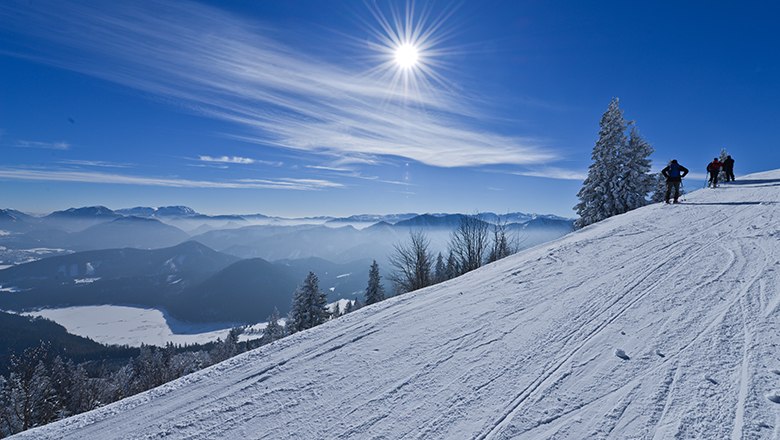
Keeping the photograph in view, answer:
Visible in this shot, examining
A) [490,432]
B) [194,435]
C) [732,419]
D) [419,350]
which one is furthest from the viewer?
[419,350]

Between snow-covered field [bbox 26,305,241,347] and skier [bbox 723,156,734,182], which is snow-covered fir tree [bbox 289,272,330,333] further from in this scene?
snow-covered field [bbox 26,305,241,347]

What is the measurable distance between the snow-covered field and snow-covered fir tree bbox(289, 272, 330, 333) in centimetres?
13270

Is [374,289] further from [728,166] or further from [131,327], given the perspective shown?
[131,327]

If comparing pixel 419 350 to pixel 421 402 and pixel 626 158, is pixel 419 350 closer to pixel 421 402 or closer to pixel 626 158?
pixel 421 402

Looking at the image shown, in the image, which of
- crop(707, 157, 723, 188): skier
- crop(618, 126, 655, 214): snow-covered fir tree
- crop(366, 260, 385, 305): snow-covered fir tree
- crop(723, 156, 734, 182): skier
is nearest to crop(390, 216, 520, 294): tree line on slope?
crop(618, 126, 655, 214): snow-covered fir tree

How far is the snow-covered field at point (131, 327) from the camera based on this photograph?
14350cm

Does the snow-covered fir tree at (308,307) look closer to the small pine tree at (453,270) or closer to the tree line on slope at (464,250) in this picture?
the tree line on slope at (464,250)

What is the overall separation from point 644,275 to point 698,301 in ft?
4.09

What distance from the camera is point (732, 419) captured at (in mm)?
2486

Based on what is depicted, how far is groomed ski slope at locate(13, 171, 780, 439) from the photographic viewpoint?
108 inches

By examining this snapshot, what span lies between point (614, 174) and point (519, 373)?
24860 mm

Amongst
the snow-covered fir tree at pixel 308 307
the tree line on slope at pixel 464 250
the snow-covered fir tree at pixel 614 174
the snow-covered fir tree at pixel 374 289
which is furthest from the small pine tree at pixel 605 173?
the snow-covered fir tree at pixel 308 307

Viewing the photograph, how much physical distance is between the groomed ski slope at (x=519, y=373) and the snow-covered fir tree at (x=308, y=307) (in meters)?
26.7

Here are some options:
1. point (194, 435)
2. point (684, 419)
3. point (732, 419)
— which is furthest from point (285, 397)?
point (732, 419)
